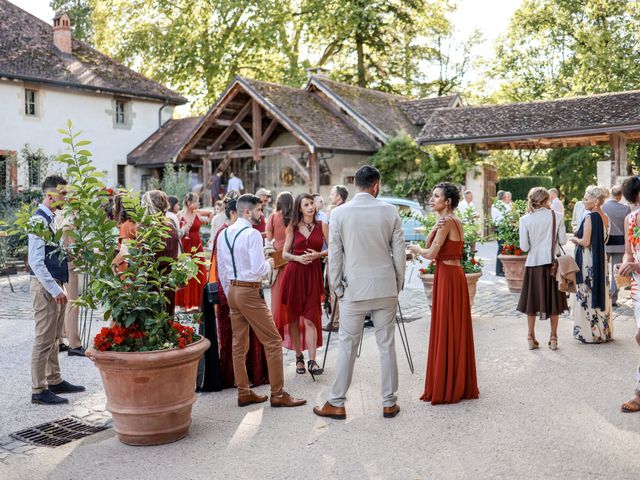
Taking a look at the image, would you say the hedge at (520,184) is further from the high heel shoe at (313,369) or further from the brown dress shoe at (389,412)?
the brown dress shoe at (389,412)

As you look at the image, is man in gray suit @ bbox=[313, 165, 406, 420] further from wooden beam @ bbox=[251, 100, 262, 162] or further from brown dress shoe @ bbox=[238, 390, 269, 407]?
wooden beam @ bbox=[251, 100, 262, 162]

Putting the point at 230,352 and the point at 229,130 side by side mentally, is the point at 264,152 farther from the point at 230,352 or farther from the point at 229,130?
the point at 230,352

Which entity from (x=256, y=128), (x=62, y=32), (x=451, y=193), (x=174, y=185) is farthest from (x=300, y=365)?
(x=62, y=32)

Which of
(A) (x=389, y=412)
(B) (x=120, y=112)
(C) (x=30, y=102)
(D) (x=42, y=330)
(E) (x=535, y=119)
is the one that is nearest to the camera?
(A) (x=389, y=412)

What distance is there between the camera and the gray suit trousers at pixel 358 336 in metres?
5.90

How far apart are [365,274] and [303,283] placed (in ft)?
5.66

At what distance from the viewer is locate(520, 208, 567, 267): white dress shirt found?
8.27m

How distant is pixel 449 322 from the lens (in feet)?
21.0

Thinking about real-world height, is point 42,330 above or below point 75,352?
above

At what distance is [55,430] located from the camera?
5.86 metres

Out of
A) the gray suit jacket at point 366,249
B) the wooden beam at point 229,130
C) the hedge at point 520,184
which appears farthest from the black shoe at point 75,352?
the hedge at point 520,184

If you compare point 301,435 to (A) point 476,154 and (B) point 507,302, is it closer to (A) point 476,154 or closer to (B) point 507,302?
(B) point 507,302

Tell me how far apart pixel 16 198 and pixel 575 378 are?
1972 cm

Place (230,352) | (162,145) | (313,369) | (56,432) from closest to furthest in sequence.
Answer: (56,432) → (230,352) → (313,369) → (162,145)
